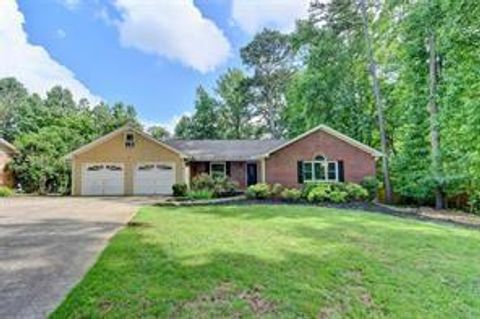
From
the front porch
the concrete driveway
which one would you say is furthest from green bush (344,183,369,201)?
the concrete driveway

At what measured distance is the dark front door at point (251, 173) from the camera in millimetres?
28297

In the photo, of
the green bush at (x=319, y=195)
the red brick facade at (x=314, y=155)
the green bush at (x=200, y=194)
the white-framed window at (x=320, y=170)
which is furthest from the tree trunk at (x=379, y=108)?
the green bush at (x=200, y=194)

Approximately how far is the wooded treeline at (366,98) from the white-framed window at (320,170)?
311 cm

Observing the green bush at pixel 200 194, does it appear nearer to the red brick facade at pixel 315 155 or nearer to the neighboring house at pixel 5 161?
the red brick facade at pixel 315 155

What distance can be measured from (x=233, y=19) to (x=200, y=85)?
85.1 ft

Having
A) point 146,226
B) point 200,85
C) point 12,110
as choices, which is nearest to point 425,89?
point 146,226

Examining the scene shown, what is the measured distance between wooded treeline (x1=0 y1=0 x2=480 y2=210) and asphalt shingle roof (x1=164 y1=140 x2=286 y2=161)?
439cm

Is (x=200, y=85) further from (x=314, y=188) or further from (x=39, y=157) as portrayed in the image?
(x=314, y=188)

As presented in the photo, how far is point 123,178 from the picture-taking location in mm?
27266

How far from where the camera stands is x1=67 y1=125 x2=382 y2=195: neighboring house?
25109mm

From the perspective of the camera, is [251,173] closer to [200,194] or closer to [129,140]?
[200,194]

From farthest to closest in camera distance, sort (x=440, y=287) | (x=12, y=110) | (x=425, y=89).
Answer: (x=12, y=110)
(x=425, y=89)
(x=440, y=287)

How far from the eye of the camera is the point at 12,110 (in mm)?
56469

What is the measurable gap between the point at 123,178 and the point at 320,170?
11.6 m
